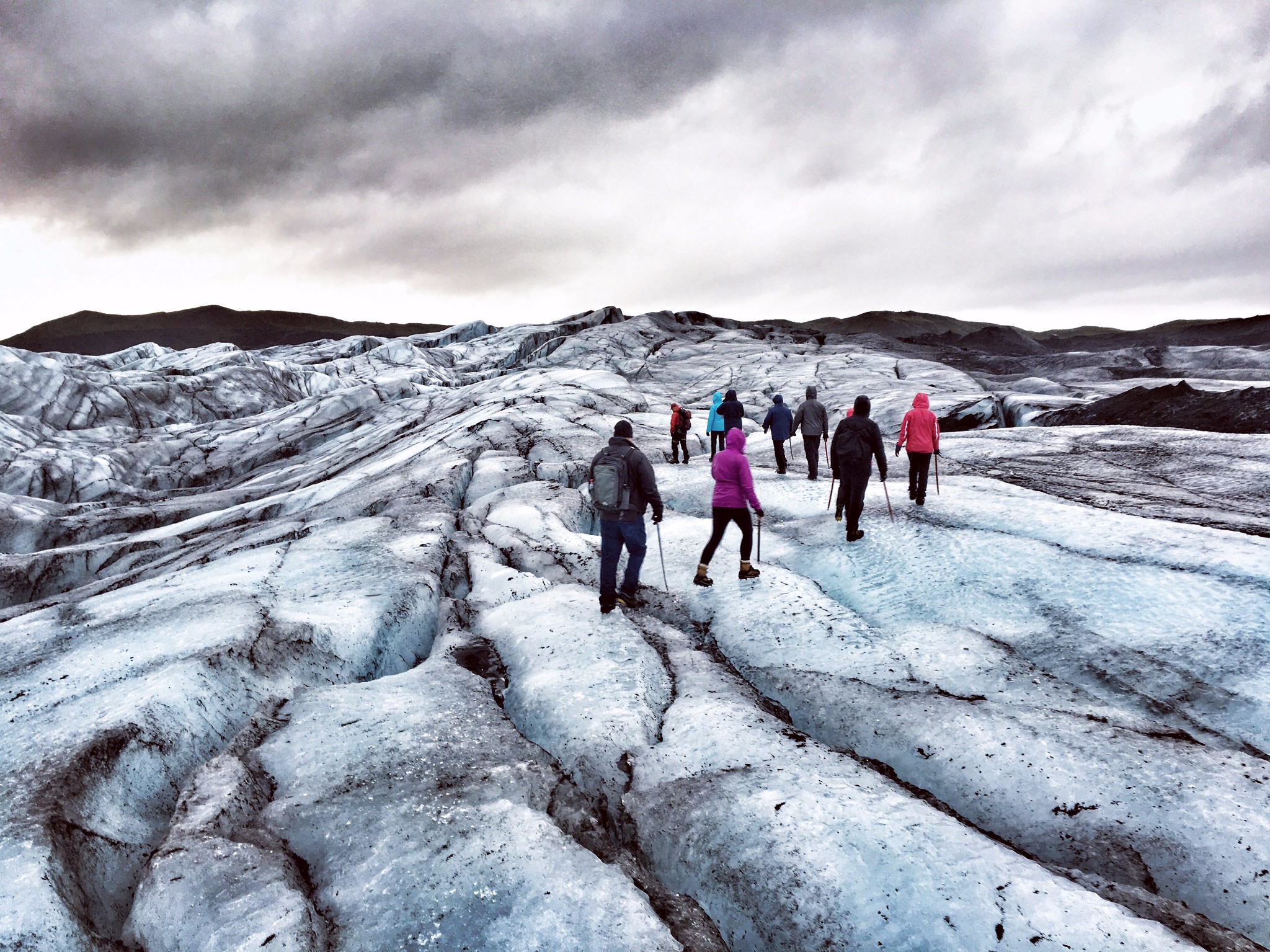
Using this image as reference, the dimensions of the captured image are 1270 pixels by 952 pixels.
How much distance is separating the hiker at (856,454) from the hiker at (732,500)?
6.29ft

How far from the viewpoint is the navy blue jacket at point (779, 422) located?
45.1ft

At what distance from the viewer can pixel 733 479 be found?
817cm

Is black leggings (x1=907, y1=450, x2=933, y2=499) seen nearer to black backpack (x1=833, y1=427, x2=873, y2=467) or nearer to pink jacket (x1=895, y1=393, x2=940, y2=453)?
pink jacket (x1=895, y1=393, x2=940, y2=453)

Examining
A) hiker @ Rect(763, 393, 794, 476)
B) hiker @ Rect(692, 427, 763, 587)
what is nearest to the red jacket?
hiker @ Rect(763, 393, 794, 476)

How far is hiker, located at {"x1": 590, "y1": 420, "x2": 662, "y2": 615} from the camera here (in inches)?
291

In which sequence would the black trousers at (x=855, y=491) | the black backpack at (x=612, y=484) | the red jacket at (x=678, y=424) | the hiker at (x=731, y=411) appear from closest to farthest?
the black backpack at (x=612, y=484)
the black trousers at (x=855, y=491)
the hiker at (x=731, y=411)
the red jacket at (x=678, y=424)

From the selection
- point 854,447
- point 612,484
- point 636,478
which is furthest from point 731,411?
point 612,484

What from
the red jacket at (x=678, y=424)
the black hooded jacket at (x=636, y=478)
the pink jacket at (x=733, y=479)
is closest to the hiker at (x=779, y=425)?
the red jacket at (x=678, y=424)

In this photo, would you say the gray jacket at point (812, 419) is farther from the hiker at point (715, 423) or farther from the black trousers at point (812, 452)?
the hiker at point (715, 423)

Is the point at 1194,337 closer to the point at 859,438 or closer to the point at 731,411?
the point at 731,411

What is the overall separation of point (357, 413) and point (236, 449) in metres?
6.86

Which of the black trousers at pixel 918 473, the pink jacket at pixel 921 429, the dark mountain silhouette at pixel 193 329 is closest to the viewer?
the pink jacket at pixel 921 429

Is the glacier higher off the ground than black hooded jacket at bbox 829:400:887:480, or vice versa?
black hooded jacket at bbox 829:400:887:480

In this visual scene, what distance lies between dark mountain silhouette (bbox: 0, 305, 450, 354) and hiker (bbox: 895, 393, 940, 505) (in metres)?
131
